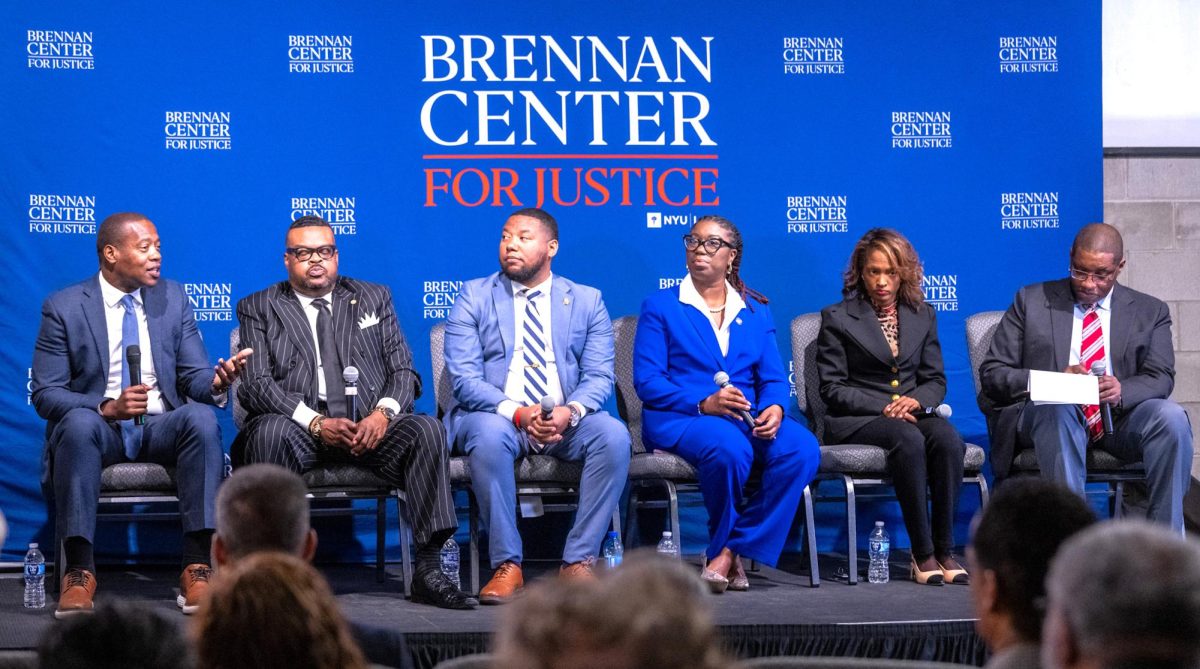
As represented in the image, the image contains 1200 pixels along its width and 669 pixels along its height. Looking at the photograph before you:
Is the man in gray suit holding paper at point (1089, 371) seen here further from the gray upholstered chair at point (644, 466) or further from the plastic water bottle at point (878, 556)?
the gray upholstered chair at point (644, 466)

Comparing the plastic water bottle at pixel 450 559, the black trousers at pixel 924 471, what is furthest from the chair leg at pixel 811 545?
the plastic water bottle at pixel 450 559

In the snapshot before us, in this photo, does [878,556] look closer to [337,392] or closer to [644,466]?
[644,466]

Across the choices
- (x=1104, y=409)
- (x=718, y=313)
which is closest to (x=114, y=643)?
(x=718, y=313)

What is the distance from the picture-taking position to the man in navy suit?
14.7 feet

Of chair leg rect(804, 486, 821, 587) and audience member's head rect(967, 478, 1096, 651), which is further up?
audience member's head rect(967, 478, 1096, 651)

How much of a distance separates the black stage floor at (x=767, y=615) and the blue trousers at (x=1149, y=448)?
61cm

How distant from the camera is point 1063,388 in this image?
199 inches

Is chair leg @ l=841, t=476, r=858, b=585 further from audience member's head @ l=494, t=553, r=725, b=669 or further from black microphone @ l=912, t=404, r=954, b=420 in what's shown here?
audience member's head @ l=494, t=553, r=725, b=669

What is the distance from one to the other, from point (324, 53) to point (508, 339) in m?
1.50

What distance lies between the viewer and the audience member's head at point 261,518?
7.77 feet

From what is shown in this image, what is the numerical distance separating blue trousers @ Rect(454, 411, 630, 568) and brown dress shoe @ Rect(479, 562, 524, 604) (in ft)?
0.11

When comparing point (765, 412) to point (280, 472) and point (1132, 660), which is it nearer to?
point (280, 472)

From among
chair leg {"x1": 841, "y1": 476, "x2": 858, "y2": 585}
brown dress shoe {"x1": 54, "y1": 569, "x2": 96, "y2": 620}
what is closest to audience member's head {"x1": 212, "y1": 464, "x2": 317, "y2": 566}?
brown dress shoe {"x1": 54, "y1": 569, "x2": 96, "y2": 620}

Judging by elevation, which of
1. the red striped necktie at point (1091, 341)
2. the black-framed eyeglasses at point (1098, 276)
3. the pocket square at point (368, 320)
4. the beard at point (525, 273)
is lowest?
the red striped necktie at point (1091, 341)
